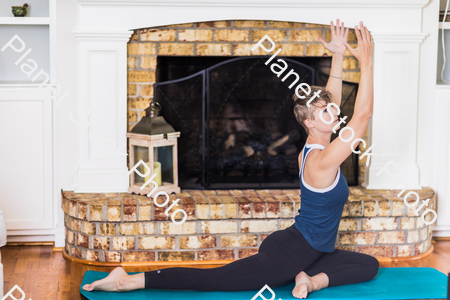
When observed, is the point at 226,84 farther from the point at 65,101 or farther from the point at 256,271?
the point at 256,271

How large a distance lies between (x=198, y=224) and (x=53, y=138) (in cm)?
95

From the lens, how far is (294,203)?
2.87 m

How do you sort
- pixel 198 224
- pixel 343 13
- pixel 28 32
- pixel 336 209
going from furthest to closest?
1. pixel 28 32
2. pixel 343 13
3. pixel 198 224
4. pixel 336 209

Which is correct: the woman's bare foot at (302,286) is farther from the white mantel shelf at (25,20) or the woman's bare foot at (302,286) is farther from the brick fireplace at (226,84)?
the white mantel shelf at (25,20)

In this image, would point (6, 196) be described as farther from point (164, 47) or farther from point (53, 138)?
point (164, 47)

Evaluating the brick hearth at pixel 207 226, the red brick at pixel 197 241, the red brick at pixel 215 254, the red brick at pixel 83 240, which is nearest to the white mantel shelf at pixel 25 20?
the brick hearth at pixel 207 226

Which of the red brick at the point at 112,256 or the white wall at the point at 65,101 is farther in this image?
the white wall at the point at 65,101

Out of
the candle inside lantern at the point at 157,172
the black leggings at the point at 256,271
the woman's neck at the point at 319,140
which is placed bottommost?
the black leggings at the point at 256,271

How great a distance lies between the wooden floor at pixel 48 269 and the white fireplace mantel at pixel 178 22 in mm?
425

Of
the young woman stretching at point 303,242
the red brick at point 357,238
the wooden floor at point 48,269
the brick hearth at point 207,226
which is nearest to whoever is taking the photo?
the young woman stretching at point 303,242

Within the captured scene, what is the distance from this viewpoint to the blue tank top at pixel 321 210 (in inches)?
90.3

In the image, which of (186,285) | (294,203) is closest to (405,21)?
(294,203)

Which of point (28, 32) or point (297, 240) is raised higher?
point (28, 32)

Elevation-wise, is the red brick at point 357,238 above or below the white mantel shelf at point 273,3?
below
